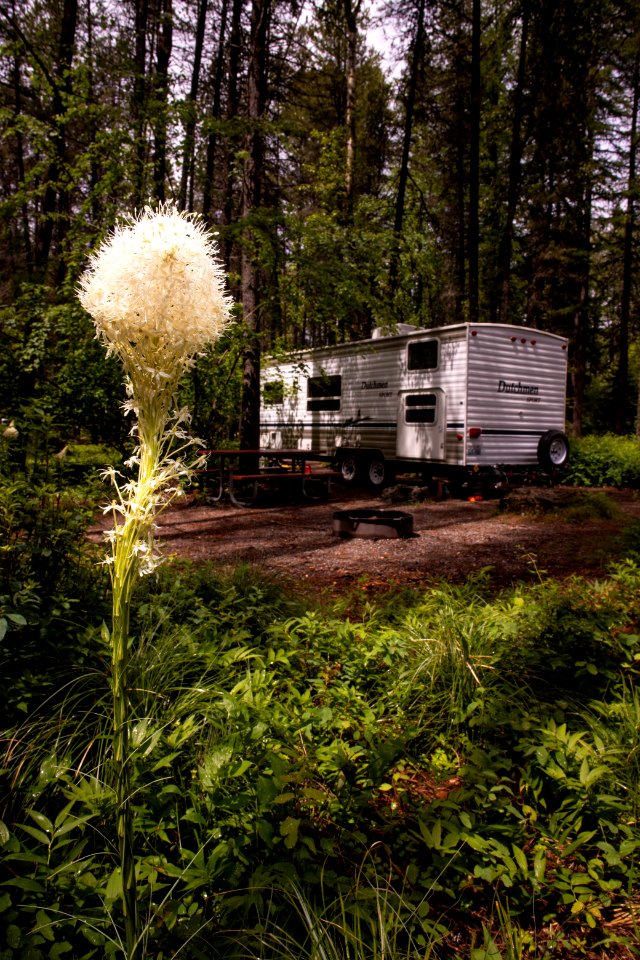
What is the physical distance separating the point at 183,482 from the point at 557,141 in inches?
853

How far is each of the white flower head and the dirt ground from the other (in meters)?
3.39

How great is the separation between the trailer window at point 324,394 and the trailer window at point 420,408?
274cm

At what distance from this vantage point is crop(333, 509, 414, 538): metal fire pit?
303 inches

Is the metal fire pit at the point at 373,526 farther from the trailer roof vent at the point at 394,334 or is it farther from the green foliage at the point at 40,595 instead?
the trailer roof vent at the point at 394,334

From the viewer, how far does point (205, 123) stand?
889cm

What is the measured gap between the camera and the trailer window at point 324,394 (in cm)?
1488

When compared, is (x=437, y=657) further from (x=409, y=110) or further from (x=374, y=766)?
(x=409, y=110)

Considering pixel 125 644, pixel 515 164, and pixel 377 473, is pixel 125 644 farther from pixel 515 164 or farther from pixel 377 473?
pixel 515 164

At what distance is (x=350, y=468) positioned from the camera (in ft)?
47.6

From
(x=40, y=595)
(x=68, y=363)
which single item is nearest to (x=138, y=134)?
(x=68, y=363)

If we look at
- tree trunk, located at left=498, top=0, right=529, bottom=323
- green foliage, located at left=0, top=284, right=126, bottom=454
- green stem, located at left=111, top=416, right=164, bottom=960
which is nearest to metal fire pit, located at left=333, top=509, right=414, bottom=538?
green foliage, located at left=0, top=284, right=126, bottom=454

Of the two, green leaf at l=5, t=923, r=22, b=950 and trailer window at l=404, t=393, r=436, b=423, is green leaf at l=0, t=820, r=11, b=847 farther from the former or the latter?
trailer window at l=404, t=393, r=436, b=423

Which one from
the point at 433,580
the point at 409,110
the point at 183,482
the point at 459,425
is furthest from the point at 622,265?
the point at 183,482

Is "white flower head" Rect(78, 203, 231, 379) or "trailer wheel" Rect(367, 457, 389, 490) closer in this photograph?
"white flower head" Rect(78, 203, 231, 379)
